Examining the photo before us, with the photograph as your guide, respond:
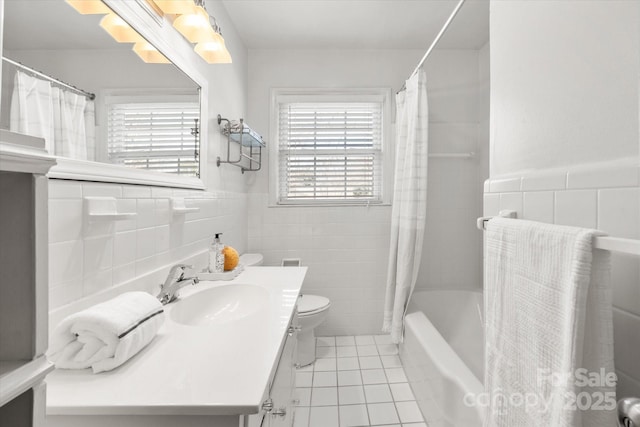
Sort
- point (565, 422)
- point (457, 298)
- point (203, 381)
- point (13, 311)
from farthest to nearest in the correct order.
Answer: point (457, 298)
point (203, 381)
point (565, 422)
point (13, 311)

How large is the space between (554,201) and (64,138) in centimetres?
127

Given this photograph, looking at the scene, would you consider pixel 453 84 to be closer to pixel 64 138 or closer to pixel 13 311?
pixel 64 138

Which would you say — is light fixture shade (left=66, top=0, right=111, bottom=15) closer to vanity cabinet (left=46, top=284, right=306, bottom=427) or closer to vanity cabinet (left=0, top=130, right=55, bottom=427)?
vanity cabinet (left=0, top=130, right=55, bottom=427)

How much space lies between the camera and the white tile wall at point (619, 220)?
0.59 metres

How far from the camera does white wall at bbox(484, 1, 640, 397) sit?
597mm

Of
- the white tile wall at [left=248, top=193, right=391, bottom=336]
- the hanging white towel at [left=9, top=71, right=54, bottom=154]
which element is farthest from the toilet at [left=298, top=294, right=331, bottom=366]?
the hanging white towel at [left=9, top=71, right=54, bottom=154]

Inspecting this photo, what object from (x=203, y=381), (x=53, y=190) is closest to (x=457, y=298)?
(x=203, y=381)

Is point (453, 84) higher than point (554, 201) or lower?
higher

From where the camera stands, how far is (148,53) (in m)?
1.16

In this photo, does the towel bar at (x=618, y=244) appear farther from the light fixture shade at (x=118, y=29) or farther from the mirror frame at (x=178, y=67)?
the light fixture shade at (x=118, y=29)

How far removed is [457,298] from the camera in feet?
8.14

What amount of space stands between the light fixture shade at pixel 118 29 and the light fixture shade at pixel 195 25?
10.0 inches

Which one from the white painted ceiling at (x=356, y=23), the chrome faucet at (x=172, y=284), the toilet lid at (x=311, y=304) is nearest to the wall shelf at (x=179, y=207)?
the chrome faucet at (x=172, y=284)

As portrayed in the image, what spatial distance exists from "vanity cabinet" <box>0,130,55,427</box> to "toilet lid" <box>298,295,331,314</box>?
1.72 metres
